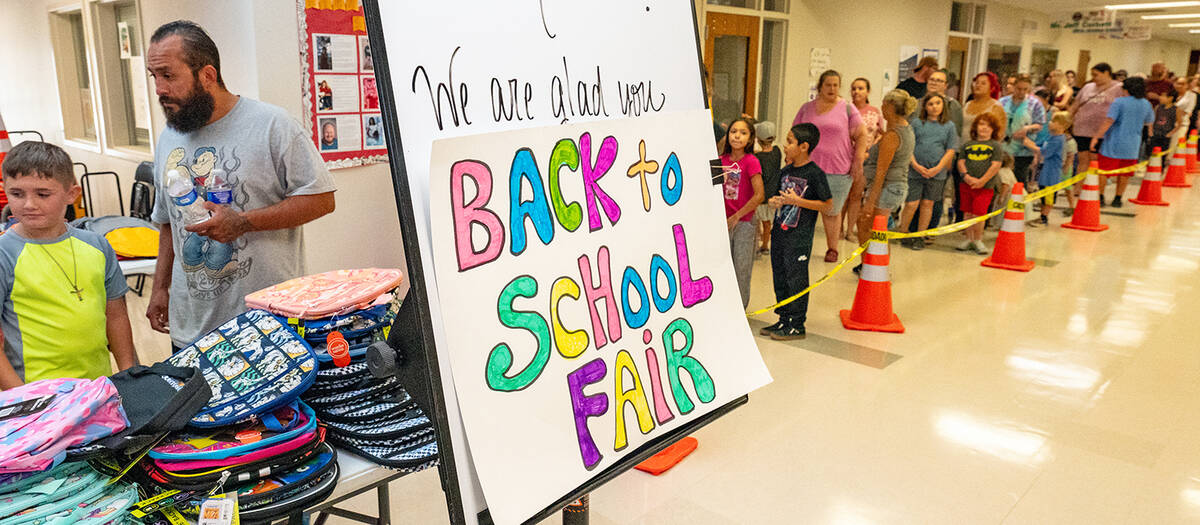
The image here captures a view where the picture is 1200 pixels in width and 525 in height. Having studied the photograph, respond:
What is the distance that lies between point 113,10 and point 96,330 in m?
5.53

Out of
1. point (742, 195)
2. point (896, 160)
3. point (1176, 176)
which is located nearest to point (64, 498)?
point (742, 195)

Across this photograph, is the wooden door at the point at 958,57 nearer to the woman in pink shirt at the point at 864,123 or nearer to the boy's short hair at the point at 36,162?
the woman in pink shirt at the point at 864,123

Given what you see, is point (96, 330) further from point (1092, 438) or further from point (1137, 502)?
point (1092, 438)

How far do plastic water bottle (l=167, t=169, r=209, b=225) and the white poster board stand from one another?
1.36 metres

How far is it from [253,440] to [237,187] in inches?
41.6

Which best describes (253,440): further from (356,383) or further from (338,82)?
(338,82)

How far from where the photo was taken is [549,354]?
1080 millimetres

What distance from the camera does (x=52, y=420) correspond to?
1188 mm

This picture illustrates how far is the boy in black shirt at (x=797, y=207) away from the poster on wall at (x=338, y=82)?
7.09 ft

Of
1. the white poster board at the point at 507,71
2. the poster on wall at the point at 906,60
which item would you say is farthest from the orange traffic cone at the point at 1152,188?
A: the white poster board at the point at 507,71

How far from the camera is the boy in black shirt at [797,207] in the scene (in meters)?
4.34

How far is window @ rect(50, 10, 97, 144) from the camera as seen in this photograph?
23.8ft

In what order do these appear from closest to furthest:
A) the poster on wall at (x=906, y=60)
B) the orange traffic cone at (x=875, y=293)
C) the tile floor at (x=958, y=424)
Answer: the tile floor at (x=958, y=424), the orange traffic cone at (x=875, y=293), the poster on wall at (x=906, y=60)

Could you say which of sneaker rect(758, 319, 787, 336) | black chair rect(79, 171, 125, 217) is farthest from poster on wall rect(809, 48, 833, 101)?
black chair rect(79, 171, 125, 217)
